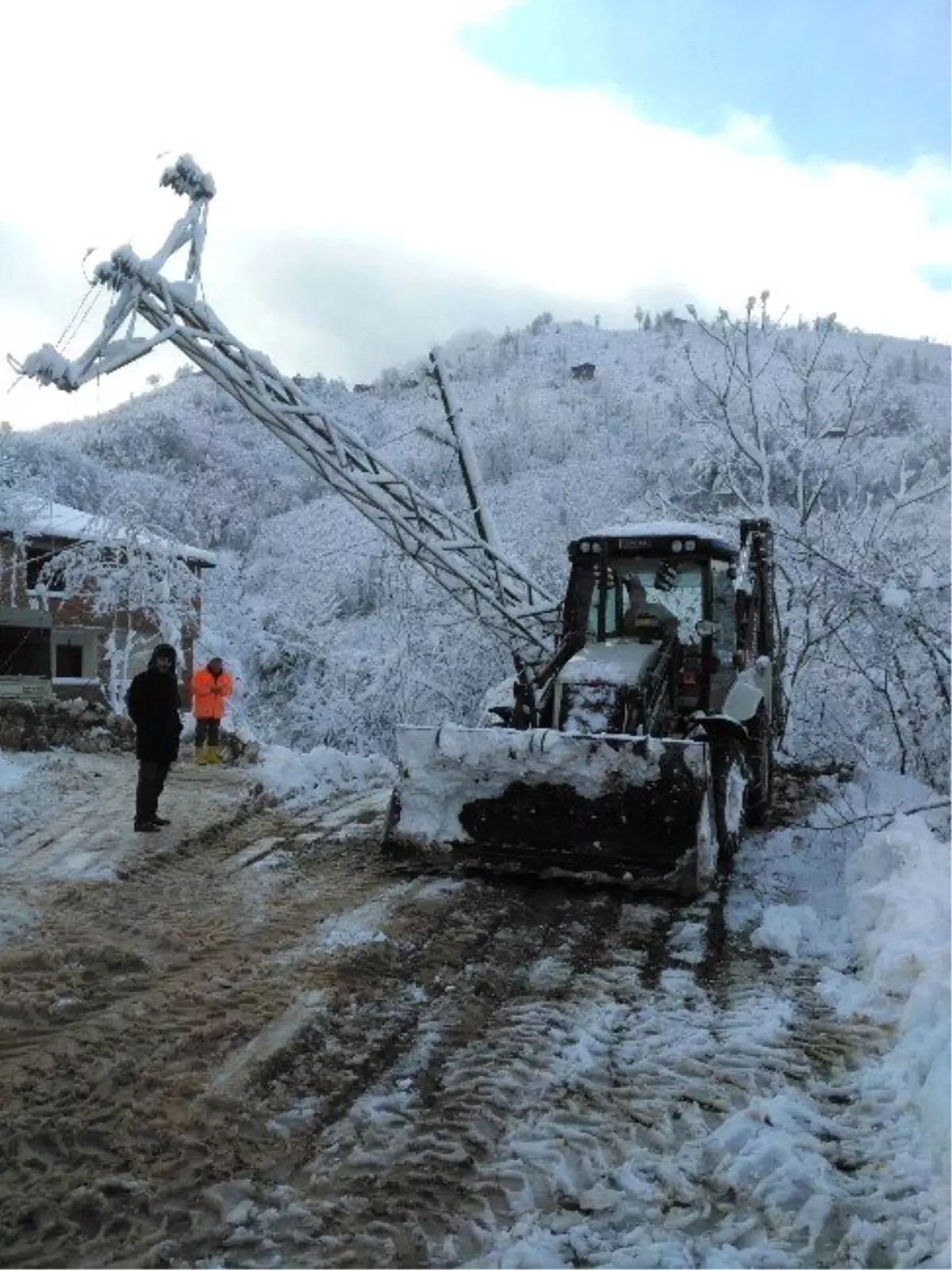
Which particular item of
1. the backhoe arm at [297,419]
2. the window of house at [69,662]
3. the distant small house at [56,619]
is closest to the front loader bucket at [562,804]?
the backhoe arm at [297,419]

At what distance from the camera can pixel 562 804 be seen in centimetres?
Result: 674

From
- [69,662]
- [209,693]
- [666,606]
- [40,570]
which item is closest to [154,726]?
[666,606]

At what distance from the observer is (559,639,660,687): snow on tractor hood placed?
24.4 feet

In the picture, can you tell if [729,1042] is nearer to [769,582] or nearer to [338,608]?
[769,582]

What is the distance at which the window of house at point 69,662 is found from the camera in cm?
2719

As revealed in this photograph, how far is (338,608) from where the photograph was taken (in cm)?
3003

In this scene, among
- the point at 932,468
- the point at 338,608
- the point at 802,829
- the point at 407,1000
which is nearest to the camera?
the point at 407,1000

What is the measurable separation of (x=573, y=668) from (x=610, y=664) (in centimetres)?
27

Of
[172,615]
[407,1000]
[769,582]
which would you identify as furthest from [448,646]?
[407,1000]

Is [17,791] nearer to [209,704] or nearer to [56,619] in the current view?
[209,704]

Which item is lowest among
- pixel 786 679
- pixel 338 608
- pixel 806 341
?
pixel 786 679

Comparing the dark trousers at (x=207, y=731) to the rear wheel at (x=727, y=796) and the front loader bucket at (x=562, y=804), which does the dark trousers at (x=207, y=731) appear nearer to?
the front loader bucket at (x=562, y=804)

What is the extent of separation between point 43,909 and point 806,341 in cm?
1533

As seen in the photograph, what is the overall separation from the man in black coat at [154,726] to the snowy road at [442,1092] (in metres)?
2.30
